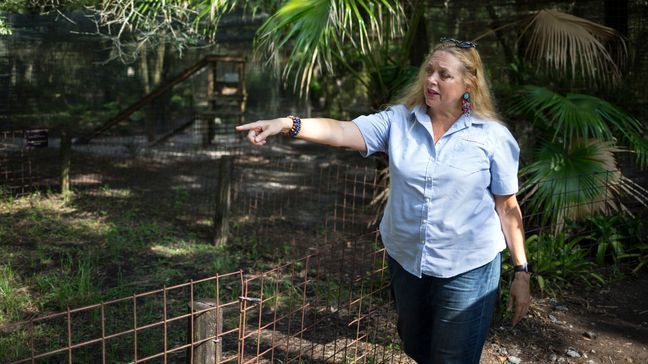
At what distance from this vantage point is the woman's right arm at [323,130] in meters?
2.33

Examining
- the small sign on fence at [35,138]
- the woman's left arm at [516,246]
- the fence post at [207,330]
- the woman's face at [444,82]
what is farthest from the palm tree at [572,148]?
the small sign on fence at [35,138]

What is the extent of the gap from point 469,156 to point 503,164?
12 cm

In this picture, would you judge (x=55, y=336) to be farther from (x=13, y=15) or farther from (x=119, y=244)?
(x=13, y=15)

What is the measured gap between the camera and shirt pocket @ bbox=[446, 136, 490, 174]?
92.7 inches

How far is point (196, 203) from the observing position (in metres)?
7.50

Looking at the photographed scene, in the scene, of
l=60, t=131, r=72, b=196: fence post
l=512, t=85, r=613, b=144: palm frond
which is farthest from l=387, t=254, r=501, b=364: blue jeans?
l=60, t=131, r=72, b=196: fence post

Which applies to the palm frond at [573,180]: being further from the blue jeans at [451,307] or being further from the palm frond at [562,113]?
the blue jeans at [451,307]

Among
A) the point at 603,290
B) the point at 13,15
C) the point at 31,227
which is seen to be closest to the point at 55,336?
the point at 31,227

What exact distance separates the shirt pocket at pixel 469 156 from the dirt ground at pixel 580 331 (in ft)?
5.85

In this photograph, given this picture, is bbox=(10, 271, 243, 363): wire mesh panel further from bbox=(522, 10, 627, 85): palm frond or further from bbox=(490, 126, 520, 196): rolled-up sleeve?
bbox=(522, 10, 627, 85): palm frond

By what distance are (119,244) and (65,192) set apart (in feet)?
6.97

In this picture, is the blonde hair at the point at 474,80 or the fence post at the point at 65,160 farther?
the fence post at the point at 65,160

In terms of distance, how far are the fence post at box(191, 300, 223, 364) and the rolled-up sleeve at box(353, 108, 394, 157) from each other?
798mm

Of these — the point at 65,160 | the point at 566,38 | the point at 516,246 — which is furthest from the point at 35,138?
the point at 516,246
